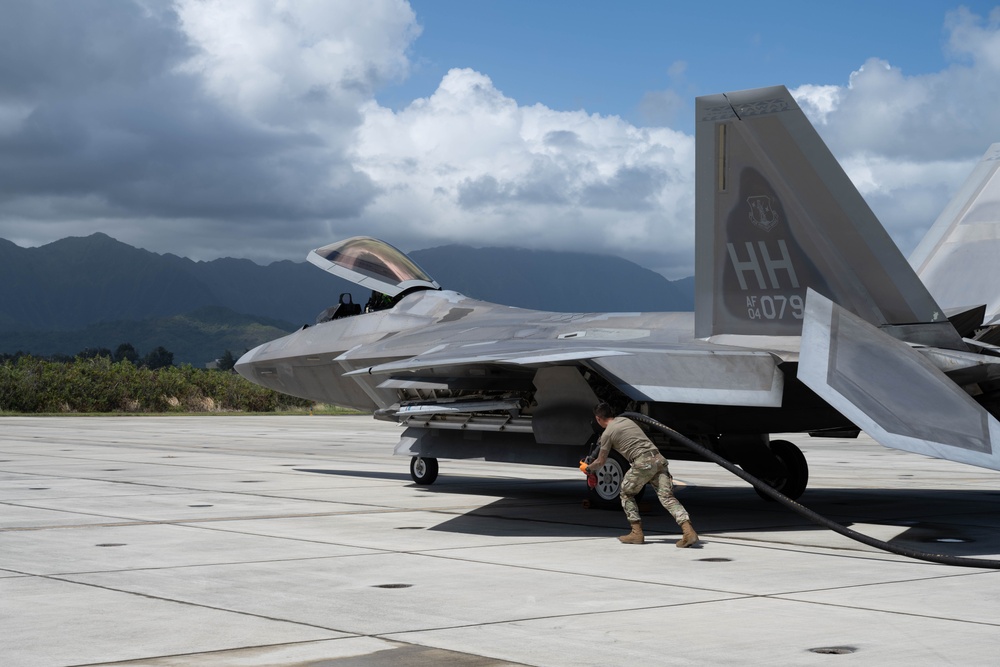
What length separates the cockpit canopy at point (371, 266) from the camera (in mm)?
17406

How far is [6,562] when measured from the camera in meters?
8.87

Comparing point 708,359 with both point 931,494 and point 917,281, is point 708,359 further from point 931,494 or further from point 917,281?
point 931,494

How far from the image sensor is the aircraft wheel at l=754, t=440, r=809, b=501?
46.3 ft

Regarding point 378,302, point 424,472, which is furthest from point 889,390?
point 378,302

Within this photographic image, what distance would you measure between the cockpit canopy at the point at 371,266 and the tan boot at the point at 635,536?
7.89 m

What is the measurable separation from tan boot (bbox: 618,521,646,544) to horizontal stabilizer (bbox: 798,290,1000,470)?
2.22 metres

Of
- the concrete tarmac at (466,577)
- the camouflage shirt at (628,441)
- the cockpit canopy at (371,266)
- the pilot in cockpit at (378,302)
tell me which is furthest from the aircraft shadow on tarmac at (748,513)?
the cockpit canopy at (371,266)

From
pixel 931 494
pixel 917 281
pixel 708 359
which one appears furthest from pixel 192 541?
pixel 931 494

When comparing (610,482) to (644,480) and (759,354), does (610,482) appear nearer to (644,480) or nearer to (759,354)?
(644,480)

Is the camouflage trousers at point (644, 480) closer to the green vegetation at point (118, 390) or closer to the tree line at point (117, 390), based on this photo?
the tree line at point (117, 390)

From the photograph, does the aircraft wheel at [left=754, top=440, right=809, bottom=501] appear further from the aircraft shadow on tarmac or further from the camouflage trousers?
the camouflage trousers

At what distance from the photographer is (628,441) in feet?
33.9

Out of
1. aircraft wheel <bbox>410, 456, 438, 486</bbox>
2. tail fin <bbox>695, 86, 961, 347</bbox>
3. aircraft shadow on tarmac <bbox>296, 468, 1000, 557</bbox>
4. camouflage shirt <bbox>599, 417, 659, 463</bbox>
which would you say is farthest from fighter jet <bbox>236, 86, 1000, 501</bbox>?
aircraft wheel <bbox>410, 456, 438, 486</bbox>

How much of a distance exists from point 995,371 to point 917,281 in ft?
3.89
